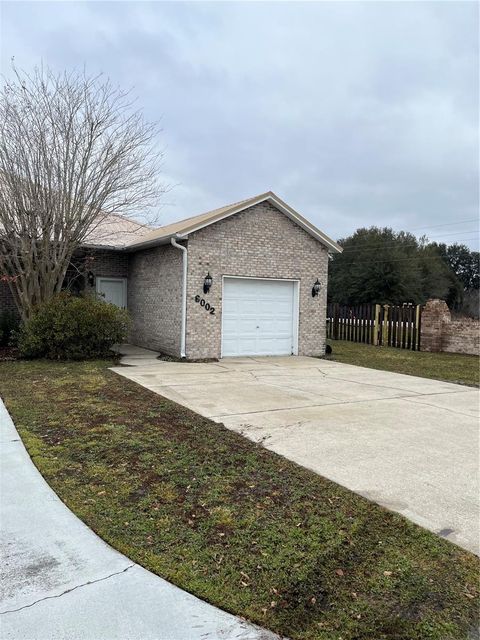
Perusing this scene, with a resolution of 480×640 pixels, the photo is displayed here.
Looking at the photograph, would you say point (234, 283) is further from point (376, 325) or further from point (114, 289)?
point (376, 325)

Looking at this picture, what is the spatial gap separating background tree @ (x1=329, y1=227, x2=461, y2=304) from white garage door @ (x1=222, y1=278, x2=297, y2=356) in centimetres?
3311

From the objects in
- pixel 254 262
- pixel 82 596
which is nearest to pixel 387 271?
pixel 254 262

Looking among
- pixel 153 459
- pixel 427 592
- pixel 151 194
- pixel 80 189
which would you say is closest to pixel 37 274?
pixel 80 189

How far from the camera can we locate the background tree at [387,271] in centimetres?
4541

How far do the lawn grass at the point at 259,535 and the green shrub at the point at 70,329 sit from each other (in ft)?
20.8

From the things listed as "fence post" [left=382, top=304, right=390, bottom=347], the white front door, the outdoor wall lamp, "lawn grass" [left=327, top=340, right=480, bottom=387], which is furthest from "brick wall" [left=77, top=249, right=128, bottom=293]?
"fence post" [left=382, top=304, right=390, bottom=347]

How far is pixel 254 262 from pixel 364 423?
7717 millimetres

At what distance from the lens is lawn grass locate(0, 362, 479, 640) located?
2.52 m

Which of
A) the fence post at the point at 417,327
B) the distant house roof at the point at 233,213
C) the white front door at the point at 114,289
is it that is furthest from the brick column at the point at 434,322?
the white front door at the point at 114,289

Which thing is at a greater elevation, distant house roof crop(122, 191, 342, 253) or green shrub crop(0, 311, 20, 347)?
distant house roof crop(122, 191, 342, 253)

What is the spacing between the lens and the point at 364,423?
633cm

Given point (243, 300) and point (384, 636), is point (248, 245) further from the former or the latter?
point (384, 636)

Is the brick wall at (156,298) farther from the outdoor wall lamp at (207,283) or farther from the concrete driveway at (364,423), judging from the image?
the concrete driveway at (364,423)

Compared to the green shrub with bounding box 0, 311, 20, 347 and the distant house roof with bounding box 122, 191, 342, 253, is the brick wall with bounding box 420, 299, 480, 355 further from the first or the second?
the green shrub with bounding box 0, 311, 20, 347
